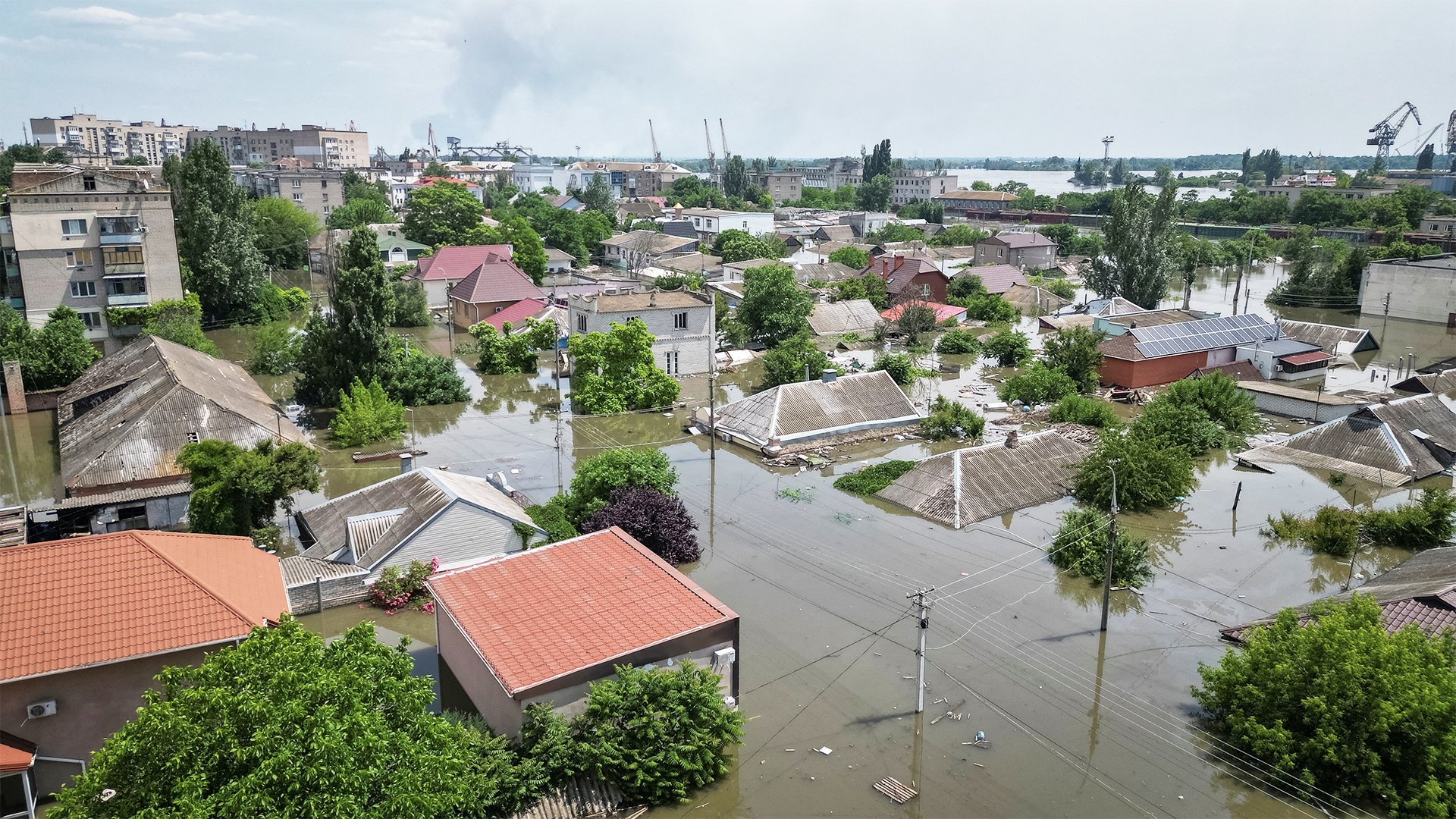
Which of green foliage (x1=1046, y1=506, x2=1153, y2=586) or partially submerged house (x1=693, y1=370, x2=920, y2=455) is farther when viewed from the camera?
partially submerged house (x1=693, y1=370, x2=920, y2=455)

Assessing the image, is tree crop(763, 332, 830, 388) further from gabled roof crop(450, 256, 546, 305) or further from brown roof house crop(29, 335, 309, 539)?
gabled roof crop(450, 256, 546, 305)

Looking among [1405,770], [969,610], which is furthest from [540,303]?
[1405,770]

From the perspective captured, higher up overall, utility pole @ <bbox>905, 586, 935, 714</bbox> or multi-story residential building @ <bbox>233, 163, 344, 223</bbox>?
multi-story residential building @ <bbox>233, 163, 344, 223</bbox>

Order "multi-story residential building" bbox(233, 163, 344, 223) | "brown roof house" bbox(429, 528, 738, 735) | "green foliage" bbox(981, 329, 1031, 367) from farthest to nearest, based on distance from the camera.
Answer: "multi-story residential building" bbox(233, 163, 344, 223) < "green foliage" bbox(981, 329, 1031, 367) < "brown roof house" bbox(429, 528, 738, 735)

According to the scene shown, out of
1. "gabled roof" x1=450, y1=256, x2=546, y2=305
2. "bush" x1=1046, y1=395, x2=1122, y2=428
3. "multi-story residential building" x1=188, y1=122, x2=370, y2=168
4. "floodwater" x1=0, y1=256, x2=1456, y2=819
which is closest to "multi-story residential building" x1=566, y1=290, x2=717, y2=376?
"floodwater" x1=0, y1=256, x2=1456, y2=819

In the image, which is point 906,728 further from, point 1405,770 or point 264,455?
point 264,455

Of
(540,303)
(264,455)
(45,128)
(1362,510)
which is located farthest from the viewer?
(45,128)

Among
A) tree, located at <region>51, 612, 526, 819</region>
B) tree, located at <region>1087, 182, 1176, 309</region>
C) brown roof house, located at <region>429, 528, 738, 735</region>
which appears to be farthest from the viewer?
tree, located at <region>1087, 182, 1176, 309</region>
